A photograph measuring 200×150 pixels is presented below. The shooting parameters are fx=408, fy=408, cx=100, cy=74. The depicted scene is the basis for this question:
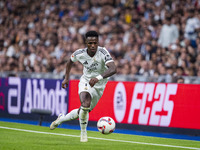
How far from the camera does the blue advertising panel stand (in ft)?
50.3

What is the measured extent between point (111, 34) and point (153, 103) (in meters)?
5.98

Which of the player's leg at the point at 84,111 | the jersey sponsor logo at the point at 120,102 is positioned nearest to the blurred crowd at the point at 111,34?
the jersey sponsor logo at the point at 120,102

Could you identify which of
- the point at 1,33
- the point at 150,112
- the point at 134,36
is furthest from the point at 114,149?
the point at 1,33

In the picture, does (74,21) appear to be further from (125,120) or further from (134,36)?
(125,120)

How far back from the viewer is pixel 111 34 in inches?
712

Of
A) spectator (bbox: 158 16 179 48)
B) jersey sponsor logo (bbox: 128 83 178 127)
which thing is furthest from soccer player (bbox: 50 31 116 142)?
spectator (bbox: 158 16 179 48)

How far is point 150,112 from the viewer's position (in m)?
12.9

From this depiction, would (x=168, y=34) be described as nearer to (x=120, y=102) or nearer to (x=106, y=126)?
(x=120, y=102)

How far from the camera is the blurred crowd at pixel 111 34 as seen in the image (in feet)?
48.7

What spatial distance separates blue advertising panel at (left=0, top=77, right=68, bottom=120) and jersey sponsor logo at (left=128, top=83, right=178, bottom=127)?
3.07 m

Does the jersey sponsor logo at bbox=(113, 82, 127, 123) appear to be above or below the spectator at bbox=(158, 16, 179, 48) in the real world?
below

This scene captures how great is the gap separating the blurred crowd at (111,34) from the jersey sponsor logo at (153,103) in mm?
482

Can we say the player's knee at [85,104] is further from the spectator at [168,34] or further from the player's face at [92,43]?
the spectator at [168,34]

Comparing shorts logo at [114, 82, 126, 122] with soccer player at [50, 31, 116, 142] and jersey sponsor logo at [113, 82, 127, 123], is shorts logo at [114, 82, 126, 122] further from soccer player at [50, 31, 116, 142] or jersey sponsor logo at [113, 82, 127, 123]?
soccer player at [50, 31, 116, 142]
